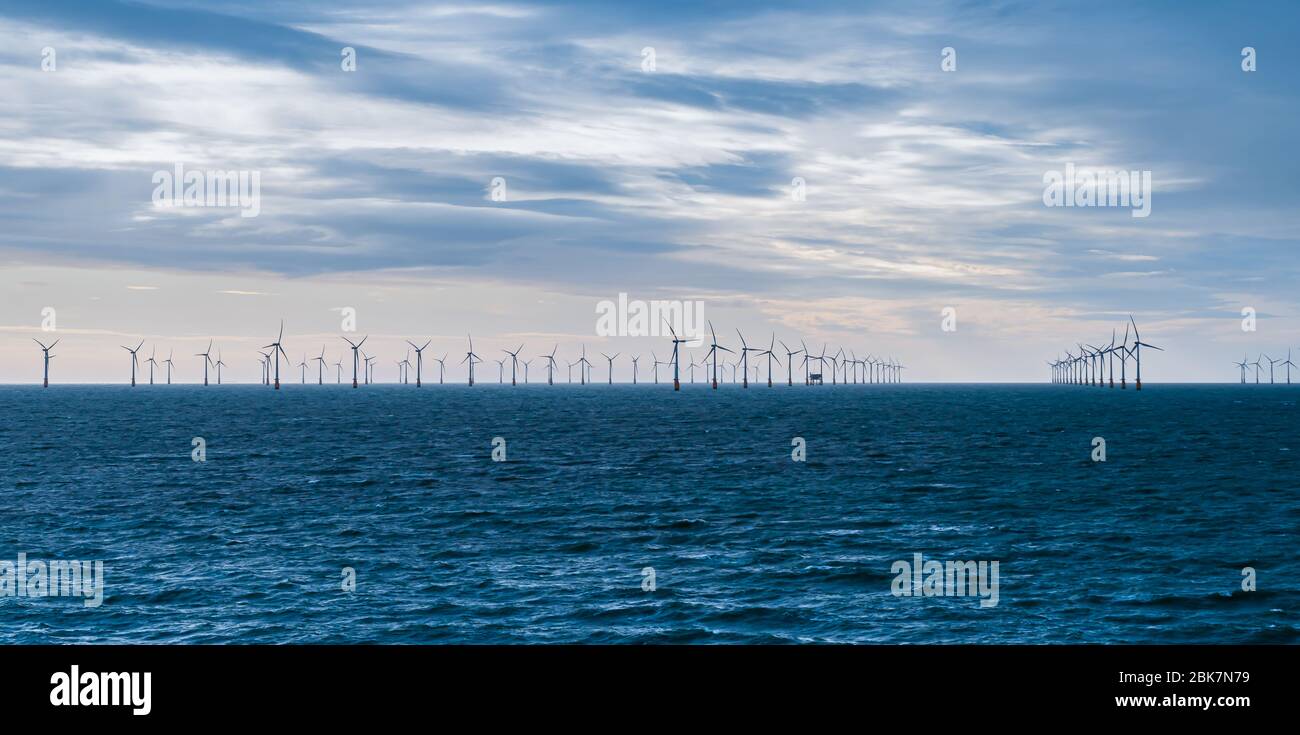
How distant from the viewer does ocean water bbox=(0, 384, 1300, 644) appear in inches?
1436

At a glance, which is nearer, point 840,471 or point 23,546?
point 23,546

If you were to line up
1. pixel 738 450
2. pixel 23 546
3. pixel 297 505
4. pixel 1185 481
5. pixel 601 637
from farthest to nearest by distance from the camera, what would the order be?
pixel 738 450
pixel 1185 481
pixel 297 505
pixel 23 546
pixel 601 637

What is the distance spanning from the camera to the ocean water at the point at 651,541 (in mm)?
36469

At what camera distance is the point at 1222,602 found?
130 ft

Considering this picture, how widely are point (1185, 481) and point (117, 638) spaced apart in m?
76.9

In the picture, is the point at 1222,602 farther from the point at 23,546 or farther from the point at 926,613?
the point at 23,546

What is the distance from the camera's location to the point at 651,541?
53188mm

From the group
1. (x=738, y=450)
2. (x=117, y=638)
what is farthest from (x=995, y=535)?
(x=738, y=450)
